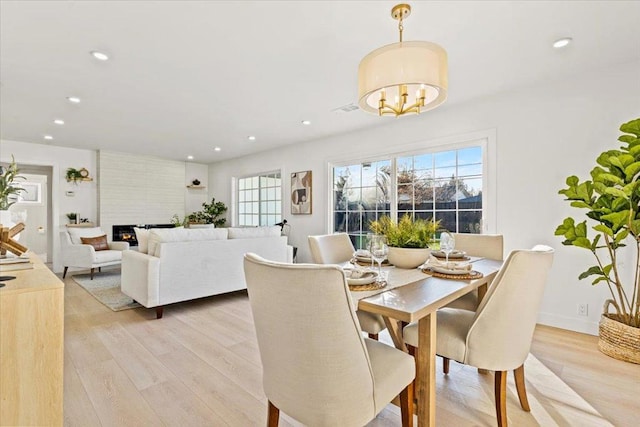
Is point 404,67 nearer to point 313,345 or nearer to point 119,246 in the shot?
point 313,345

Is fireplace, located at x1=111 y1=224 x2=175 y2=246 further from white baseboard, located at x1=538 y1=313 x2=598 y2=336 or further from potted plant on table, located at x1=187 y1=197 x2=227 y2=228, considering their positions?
white baseboard, located at x1=538 y1=313 x2=598 y2=336

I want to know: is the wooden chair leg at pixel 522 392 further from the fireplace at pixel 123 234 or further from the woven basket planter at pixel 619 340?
the fireplace at pixel 123 234

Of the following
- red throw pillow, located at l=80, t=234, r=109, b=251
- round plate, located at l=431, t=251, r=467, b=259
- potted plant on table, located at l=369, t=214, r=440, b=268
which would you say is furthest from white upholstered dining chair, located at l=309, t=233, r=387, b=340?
red throw pillow, located at l=80, t=234, r=109, b=251

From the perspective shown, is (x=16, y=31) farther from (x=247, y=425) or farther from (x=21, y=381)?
(x=247, y=425)

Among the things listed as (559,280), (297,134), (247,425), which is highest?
(297,134)

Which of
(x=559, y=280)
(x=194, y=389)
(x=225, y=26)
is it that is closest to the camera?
(x=194, y=389)

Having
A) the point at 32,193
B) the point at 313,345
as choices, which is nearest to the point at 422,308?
the point at 313,345

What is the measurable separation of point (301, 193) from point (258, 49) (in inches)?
127

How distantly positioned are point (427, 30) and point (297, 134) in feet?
9.92

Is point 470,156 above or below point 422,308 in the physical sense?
above

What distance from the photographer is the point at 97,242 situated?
5.10 meters

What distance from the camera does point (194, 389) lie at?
191cm

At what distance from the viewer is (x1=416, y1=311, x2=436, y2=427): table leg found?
4.12 ft

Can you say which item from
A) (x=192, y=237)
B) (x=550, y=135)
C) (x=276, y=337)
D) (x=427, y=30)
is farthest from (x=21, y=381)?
(x=550, y=135)
